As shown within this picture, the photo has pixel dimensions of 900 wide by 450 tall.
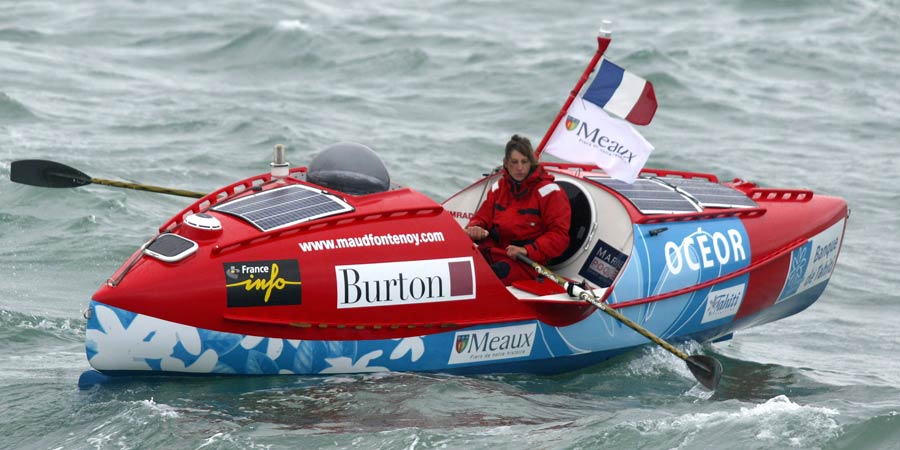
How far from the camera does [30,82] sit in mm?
18891

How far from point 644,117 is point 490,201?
1417mm

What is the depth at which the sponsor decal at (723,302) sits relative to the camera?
950 cm

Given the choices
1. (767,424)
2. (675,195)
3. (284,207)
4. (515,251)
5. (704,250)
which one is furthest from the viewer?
(675,195)

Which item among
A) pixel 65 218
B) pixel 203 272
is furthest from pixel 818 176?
pixel 203 272

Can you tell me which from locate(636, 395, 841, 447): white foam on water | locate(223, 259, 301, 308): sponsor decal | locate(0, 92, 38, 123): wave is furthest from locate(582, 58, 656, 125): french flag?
locate(0, 92, 38, 123): wave

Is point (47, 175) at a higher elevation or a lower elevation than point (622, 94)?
lower

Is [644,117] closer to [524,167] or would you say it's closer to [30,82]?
[524,167]

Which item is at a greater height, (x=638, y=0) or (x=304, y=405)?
(x=638, y=0)

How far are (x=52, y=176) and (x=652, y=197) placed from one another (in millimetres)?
4525

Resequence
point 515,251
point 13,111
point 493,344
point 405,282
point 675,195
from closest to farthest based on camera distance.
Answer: point 405,282
point 493,344
point 515,251
point 675,195
point 13,111

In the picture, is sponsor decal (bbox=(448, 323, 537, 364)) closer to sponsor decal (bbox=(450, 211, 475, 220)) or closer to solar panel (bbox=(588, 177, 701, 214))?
solar panel (bbox=(588, 177, 701, 214))

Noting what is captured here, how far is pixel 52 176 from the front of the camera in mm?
8570

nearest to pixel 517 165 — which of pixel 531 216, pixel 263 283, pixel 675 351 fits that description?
pixel 531 216

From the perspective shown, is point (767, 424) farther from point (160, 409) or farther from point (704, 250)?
point (160, 409)
